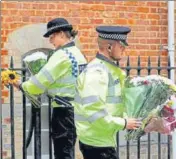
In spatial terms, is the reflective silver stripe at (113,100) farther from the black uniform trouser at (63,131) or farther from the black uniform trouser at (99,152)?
the black uniform trouser at (63,131)

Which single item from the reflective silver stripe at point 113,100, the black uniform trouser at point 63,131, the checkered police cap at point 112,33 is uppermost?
the checkered police cap at point 112,33

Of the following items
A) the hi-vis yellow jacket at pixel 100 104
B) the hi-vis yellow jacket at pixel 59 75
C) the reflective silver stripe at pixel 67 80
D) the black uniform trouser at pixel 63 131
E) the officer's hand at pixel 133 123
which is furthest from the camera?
the black uniform trouser at pixel 63 131

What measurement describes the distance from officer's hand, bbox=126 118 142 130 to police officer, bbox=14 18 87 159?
1282mm

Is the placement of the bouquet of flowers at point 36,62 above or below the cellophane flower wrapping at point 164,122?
above

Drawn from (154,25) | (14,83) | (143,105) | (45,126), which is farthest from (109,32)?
(154,25)

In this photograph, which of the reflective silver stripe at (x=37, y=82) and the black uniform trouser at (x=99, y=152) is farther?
the reflective silver stripe at (x=37, y=82)

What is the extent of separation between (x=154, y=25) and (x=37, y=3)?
1.82 metres

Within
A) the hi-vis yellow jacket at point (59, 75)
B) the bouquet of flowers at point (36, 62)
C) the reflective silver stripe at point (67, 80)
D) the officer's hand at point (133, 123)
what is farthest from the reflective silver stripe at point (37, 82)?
the officer's hand at point (133, 123)

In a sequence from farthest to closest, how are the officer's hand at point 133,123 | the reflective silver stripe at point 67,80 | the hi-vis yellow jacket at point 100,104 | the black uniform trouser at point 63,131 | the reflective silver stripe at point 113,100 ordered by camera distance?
the black uniform trouser at point 63,131 → the reflective silver stripe at point 67,80 → the reflective silver stripe at point 113,100 → the officer's hand at point 133,123 → the hi-vis yellow jacket at point 100,104

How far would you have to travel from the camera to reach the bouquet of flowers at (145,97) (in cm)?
516

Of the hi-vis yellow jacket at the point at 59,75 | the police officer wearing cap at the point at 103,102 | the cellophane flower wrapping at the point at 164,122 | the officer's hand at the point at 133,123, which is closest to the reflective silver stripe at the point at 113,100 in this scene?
the police officer wearing cap at the point at 103,102

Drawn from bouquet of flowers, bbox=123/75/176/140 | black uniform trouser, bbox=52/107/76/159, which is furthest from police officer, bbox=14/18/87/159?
bouquet of flowers, bbox=123/75/176/140

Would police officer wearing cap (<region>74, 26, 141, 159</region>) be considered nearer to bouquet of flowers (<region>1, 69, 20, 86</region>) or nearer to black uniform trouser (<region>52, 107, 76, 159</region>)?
black uniform trouser (<region>52, 107, 76, 159</region>)

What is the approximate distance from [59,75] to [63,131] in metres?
0.59
